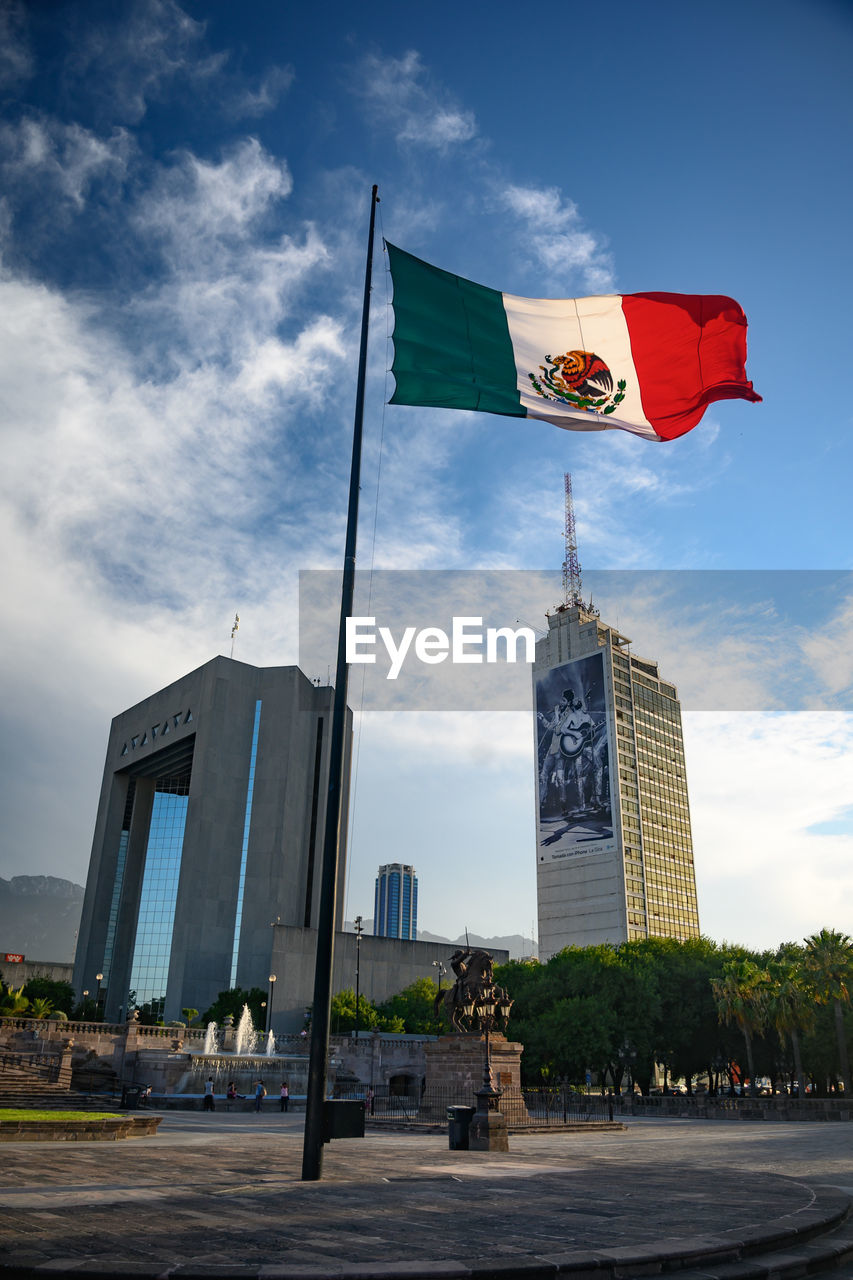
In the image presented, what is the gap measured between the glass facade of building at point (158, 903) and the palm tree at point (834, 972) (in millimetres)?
71485

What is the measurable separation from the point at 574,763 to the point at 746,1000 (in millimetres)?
100679

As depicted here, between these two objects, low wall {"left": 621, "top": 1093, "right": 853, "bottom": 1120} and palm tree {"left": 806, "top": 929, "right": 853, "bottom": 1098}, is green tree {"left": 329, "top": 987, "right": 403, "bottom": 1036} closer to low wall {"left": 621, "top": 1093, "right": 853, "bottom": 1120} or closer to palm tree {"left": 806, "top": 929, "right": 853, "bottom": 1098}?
low wall {"left": 621, "top": 1093, "right": 853, "bottom": 1120}

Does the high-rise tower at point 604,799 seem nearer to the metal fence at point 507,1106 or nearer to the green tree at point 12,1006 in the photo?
the metal fence at point 507,1106

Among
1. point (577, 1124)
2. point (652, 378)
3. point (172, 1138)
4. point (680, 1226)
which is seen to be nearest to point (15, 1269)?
point (680, 1226)

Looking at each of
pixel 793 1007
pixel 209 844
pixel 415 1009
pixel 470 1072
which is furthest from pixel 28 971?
pixel 470 1072

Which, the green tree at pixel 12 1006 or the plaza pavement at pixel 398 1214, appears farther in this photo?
the green tree at pixel 12 1006

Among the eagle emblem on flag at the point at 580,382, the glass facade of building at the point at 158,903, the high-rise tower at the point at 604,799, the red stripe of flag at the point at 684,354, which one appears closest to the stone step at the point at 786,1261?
the red stripe of flag at the point at 684,354

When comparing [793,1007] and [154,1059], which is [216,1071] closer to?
[154,1059]

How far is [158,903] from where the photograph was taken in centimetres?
10656

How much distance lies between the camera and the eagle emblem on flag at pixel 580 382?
18.0 meters

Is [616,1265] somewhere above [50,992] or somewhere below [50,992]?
below

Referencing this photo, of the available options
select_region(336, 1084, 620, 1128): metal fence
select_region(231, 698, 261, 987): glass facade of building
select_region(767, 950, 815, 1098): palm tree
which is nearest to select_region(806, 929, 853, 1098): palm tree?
select_region(767, 950, 815, 1098): palm tree

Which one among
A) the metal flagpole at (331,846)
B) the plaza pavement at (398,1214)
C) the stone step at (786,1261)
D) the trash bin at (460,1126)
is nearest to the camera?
the plaza pavement at (398,1214)

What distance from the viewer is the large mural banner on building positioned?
6019 inches
